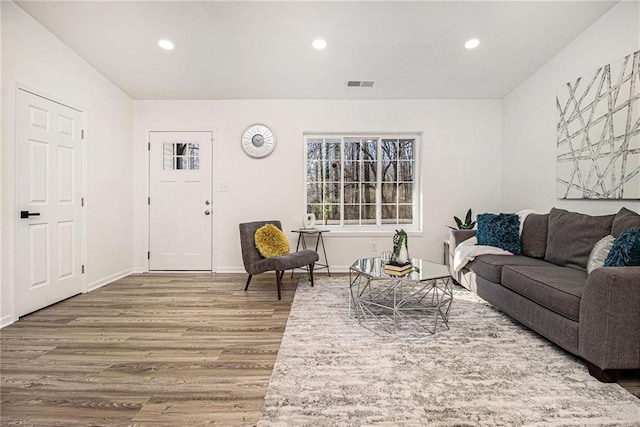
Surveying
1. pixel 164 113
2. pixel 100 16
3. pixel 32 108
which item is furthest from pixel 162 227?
pixel 100 16

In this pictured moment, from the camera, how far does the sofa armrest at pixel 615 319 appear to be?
5.36 ft

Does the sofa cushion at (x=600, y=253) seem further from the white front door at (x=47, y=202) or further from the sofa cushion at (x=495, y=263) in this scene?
the white front door at (x=47, y=202)

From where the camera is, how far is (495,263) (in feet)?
9.04

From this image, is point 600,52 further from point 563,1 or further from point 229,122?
point 229,122

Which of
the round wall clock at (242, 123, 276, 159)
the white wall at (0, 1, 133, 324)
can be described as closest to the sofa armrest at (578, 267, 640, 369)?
the round wall clock at (242, 123, 276, 159)

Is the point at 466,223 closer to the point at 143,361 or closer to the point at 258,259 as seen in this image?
the point at 258,259

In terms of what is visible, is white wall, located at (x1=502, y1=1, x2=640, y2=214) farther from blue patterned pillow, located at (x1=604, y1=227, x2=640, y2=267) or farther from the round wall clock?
the round wall clock

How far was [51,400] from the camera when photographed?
156 centimetres

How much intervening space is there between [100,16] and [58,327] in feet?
8.78

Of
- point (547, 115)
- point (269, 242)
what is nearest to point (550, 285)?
point (547, 115)

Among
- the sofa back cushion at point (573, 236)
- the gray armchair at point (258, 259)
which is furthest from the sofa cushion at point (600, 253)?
the gray armchair at point (258, 259)

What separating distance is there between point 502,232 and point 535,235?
0.28 meters

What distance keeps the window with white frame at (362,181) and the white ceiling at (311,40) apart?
715mm

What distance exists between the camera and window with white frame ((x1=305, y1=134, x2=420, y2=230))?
457 centimetres
